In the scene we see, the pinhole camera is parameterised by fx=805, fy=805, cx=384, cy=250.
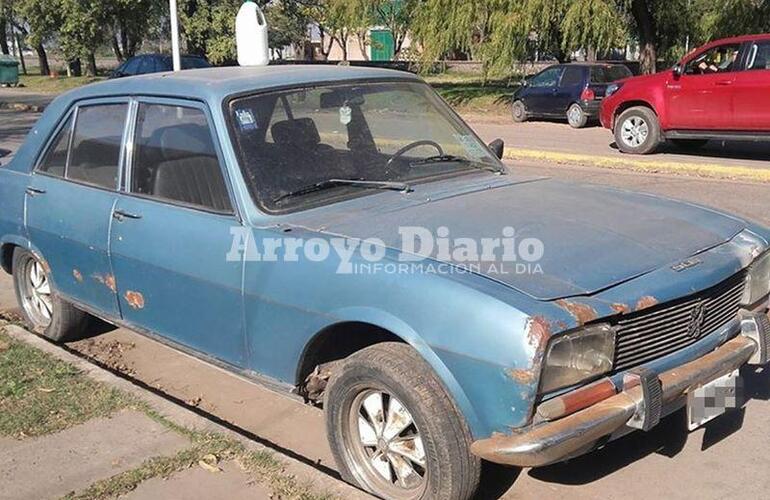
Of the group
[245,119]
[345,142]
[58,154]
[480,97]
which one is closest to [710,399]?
[345,142]

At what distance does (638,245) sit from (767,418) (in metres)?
1.45

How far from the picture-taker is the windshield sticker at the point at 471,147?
453cm

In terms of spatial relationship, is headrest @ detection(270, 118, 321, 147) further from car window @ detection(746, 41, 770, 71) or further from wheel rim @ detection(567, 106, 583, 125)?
wheel rim @ detection(567, 106, 583, 125)

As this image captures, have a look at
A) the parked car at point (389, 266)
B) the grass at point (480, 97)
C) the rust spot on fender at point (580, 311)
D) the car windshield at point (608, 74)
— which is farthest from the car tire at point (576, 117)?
the rust spot on fender at point (580, 311)

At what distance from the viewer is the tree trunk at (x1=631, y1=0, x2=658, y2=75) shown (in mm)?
23094

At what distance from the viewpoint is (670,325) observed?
3.09m

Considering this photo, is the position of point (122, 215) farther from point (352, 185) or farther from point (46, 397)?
point (352, 185)

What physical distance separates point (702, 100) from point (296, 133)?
10.7 m

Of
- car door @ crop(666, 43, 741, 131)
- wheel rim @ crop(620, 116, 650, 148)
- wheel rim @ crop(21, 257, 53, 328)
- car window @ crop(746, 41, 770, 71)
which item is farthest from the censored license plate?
wheel rim @ crop(620, 116, 650, 148)

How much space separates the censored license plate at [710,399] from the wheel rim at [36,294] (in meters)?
3.92

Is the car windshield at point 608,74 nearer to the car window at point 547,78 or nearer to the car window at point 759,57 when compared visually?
the car window at point 547,78

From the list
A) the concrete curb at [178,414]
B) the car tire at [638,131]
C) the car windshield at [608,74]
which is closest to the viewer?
the concrete curb at [178,414]

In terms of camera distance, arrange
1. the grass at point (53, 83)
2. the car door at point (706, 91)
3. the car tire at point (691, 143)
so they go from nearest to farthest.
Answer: the car door at point (706, 91) → the car tire at point (691, 143) → the grass at point (53, 83)

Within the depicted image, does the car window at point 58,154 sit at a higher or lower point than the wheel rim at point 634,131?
higher
